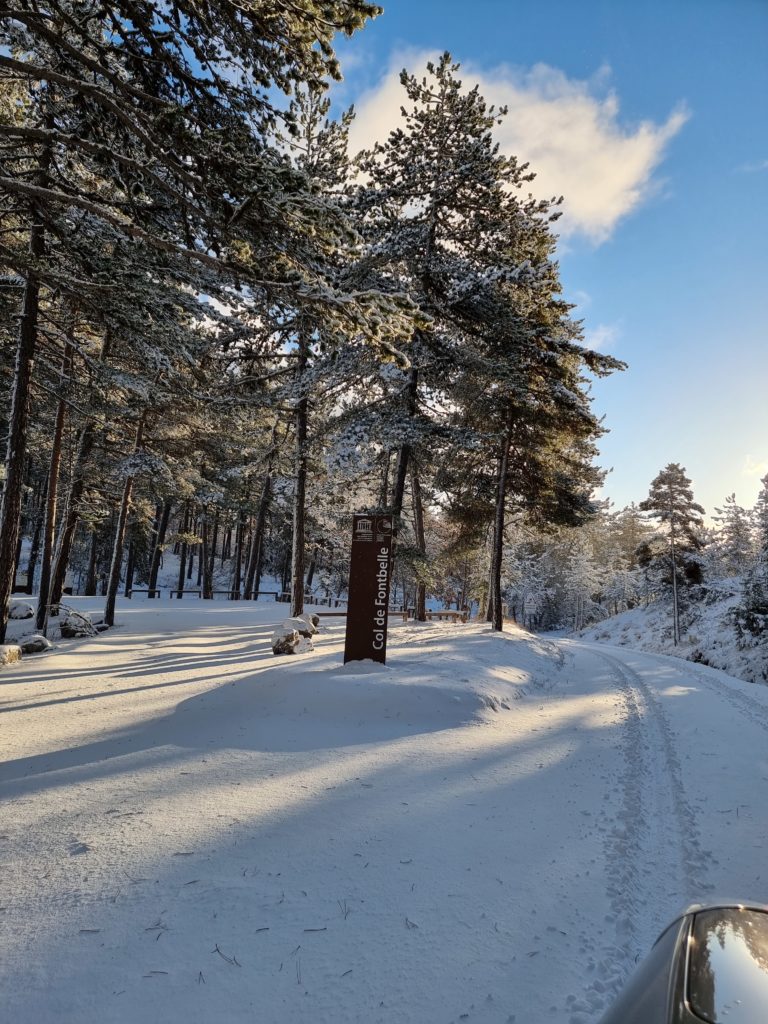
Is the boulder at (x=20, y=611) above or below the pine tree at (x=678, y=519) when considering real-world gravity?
below

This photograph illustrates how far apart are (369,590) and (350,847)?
21.2 ft

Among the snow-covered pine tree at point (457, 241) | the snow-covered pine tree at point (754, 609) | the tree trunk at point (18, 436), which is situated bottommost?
the snow-covered pine tree at point (754, 609)

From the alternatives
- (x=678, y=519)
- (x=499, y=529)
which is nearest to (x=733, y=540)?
(x=678, y=519)

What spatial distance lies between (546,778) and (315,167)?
16.5 m

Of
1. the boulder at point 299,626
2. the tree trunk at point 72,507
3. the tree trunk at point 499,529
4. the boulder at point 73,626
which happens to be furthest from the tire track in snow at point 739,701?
the tree trunk at point 72,507

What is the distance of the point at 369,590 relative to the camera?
33.1 feet

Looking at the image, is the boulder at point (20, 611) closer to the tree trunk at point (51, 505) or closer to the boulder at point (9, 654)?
the tree trunk at point (51, 505)

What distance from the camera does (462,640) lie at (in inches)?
514

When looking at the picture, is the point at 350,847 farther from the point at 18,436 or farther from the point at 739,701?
the point at 18,436

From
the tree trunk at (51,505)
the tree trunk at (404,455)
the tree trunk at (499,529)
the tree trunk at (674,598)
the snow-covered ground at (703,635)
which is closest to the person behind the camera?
the tree trunk at (51,505)

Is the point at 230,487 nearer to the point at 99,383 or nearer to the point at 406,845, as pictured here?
the point at 99,383

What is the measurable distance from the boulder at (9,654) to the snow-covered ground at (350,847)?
252 centimetres

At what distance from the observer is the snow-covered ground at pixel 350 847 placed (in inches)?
97.3

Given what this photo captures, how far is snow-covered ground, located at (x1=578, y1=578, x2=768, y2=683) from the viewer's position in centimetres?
1772
